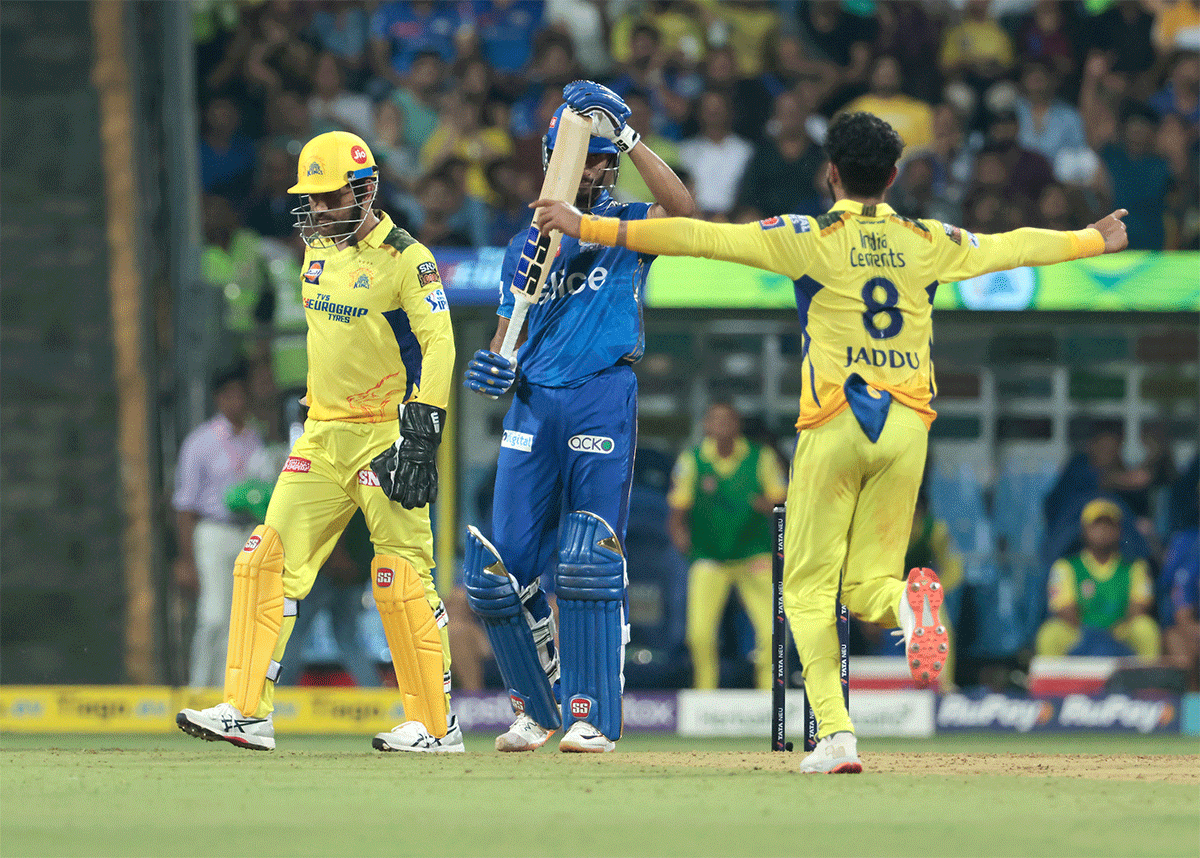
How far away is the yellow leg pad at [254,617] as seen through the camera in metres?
6.61

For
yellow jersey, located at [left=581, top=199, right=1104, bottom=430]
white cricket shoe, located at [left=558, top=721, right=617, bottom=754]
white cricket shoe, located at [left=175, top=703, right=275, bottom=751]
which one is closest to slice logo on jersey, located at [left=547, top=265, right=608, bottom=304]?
yellow jersey, located at [left=581, top=199, right=1104, bottom=430]

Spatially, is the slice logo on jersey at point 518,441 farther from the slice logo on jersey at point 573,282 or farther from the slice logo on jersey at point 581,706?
the slice logo on jersey at point 581,706

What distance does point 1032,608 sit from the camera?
11547 millimetres

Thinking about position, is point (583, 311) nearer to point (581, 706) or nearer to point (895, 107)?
point (581, 706)

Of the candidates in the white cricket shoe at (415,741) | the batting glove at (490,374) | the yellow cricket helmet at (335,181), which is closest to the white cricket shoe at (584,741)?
the white cricket shoe at (415,741)

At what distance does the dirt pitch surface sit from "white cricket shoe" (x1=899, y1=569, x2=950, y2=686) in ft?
1.85

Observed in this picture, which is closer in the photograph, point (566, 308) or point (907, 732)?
point (566, 308)

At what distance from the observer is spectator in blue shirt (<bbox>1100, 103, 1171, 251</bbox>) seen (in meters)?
12.5

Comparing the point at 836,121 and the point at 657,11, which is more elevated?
the point at 657,11

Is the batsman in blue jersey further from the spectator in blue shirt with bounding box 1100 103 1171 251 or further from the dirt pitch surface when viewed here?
the spectator in blue shirt with bounding box 1100 103 1171 251

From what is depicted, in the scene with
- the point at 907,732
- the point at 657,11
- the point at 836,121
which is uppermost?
the point at 657,11

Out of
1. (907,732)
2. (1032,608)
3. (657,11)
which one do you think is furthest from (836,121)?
(657,11)

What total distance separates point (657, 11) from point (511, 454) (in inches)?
307

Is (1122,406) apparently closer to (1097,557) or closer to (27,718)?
(1097,557)
